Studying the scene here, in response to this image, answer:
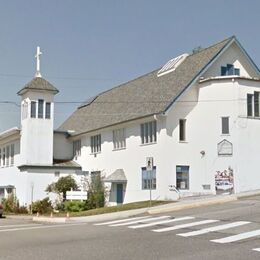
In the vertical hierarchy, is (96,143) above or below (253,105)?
below

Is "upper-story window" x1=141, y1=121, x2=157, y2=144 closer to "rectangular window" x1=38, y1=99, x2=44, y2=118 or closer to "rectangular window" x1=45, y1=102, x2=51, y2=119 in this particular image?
"rectangular window" x1=45, y1=102, x2=51, y2=119

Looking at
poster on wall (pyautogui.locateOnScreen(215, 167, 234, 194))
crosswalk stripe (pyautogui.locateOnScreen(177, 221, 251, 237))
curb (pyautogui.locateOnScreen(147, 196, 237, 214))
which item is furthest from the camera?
poster on wall (pyautogui.locateOnScreen(215, 167, 234, 194))

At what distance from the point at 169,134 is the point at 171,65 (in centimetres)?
829

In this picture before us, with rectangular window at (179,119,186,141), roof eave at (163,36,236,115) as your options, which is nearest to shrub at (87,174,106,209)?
rectangular window at (179,119,186,141)

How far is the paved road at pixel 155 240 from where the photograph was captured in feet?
42.4

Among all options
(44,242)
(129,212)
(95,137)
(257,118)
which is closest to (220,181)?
(257,118)

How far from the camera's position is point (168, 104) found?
3431 cm

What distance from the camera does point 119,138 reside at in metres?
39.9

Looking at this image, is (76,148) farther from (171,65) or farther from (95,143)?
(171,65)

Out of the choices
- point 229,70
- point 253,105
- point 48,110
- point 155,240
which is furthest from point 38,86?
point 155,240

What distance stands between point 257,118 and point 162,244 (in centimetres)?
2319

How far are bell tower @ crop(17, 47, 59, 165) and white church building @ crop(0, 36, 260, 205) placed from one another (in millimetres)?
84

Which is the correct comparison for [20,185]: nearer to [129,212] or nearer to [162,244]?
[129,212]

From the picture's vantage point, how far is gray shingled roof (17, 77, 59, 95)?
4366cm
